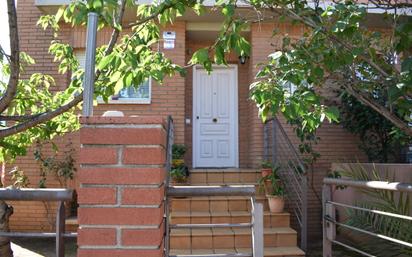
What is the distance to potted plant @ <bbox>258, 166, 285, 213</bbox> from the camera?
7469 mm

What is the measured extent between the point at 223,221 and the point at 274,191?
0.99 meters

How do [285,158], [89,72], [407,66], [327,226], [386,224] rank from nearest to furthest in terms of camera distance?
[89,72], [407,66], [327,226], [386,224], [285,158]

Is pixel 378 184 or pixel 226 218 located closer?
pixel 378 184

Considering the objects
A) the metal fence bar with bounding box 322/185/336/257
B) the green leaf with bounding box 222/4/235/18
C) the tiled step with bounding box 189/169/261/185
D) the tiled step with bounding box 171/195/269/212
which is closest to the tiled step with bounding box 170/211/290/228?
the tiled step with bounding box 171/195/269/212

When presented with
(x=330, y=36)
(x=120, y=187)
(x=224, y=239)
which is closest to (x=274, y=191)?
(x=224, y=239)

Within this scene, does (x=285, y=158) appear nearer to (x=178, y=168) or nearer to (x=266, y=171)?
(x=266, y=171)

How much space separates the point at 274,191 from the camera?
7520mm

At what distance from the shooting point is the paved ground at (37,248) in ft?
23.6

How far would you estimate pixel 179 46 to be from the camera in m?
9.19

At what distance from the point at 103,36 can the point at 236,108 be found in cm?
315

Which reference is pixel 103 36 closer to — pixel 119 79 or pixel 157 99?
pixel 157 99

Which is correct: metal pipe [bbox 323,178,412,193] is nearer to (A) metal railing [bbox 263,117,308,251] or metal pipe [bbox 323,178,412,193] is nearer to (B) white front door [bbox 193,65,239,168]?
(A) metal railing [bbox 263,117,308,251]

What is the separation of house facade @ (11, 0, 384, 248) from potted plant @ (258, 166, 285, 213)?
1.19 meters

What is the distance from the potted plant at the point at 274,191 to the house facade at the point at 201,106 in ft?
3.91
